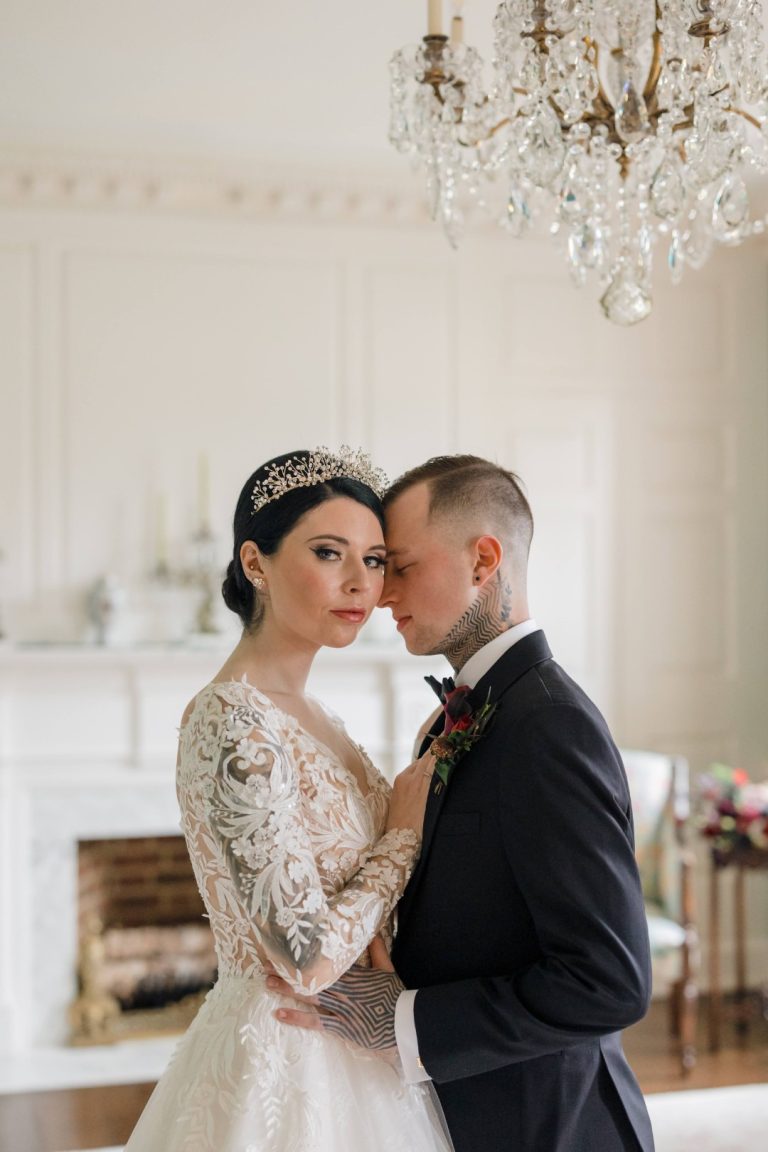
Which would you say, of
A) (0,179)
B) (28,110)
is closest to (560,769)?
(28,110)

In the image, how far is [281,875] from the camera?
5.36 feet

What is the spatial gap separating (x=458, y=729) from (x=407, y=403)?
138 inches

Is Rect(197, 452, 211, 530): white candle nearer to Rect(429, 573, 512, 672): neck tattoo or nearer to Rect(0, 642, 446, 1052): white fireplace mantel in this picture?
Rect(0, 642, 446, 1052): white fireplace mantel

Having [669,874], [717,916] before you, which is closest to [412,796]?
[669,874]

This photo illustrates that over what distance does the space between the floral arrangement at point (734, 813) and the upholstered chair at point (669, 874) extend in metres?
0.09

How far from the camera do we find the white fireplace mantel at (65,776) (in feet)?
15.0

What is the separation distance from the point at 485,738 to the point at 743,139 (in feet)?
5.02

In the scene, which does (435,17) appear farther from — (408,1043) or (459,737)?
(408,1043)

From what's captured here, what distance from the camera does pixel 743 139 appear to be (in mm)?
2508

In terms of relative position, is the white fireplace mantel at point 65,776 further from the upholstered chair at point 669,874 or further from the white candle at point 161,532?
the upholstered chair at point 669,874

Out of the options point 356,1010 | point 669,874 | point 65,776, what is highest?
point 356,1010

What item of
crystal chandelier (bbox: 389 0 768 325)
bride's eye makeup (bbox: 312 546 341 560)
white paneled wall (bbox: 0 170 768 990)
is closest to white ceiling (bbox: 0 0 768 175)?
white paneled wall (bbox: 0 170 768 990)

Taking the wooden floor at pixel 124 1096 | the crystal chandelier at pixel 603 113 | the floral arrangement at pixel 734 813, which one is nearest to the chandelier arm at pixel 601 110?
the crystal chandelier at pixel 603 113

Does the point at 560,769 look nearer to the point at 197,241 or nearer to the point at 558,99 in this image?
the point at 558,99
